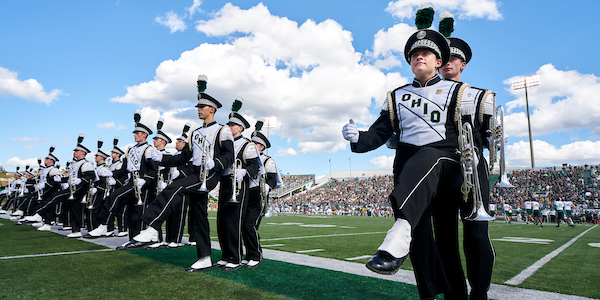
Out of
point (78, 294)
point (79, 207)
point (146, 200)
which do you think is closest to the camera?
point (78, 294)

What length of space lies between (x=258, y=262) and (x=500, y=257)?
461 cm

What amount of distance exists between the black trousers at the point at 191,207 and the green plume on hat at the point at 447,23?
3.28 m

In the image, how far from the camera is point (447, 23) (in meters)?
3.14

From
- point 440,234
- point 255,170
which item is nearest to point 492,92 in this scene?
point 440,234

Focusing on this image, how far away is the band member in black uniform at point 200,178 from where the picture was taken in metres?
4.62

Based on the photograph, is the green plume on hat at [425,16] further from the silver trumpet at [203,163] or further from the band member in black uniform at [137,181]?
the band member in black uniform at [137,181]

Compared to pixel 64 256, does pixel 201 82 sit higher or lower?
higher

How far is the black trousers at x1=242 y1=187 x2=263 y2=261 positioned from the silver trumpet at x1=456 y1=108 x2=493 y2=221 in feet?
12.3

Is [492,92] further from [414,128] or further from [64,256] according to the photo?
[64,256]

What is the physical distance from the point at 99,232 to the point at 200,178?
235 inches

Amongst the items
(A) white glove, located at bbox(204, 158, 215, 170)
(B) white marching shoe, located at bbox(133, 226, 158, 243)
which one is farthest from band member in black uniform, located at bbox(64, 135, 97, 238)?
(A) white glove, located at bbox(204, 158, 215, 170)

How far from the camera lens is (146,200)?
26.9 feet

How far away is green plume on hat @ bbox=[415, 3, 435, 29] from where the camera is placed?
278cm

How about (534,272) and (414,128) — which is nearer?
(414,128)
